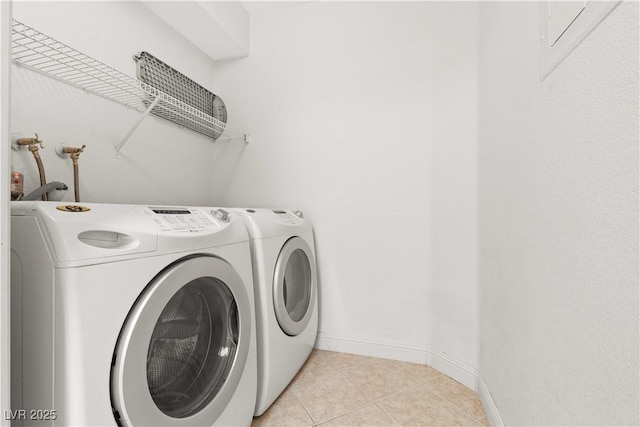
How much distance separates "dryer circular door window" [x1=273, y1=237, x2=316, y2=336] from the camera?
134cm

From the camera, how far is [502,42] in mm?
1112

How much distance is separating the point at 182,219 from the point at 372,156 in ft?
4.01

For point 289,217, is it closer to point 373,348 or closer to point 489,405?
point 373,348

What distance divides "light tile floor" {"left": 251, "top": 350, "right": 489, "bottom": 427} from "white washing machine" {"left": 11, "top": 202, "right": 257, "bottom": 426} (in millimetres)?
488

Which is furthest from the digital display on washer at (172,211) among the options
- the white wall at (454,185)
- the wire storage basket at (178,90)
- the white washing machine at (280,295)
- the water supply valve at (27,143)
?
the white wall at (454,185)

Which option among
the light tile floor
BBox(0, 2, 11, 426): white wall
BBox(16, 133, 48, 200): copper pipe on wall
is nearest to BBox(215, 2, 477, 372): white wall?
the light tile floor

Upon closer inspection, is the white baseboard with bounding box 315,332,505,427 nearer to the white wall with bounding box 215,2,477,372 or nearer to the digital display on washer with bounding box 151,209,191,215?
the white wall with bounding box 215,2,477,372

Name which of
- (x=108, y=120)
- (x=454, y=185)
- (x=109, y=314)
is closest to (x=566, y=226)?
(x=454, y=185)

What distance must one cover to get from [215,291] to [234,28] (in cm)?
172

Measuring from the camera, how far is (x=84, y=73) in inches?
46.2

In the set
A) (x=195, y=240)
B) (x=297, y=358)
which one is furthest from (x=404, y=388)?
(x=195, y=240)

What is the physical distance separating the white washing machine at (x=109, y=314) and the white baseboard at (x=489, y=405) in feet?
3.39

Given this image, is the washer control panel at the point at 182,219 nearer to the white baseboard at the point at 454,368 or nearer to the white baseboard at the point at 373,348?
the white baseboard at the point at 373,348

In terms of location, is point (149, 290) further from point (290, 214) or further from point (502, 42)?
point (502, 42)
